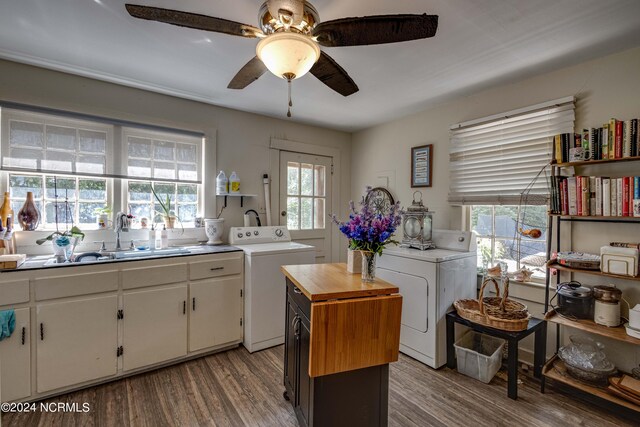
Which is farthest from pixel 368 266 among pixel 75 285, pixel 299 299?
pixel 75 285

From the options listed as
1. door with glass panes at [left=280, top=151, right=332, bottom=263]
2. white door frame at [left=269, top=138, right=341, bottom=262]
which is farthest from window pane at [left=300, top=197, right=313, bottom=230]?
white door frame at [left=269, top=138, right=341, bottom=262]

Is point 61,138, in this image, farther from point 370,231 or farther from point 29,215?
point 370,231

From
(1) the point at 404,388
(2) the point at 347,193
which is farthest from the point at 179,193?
(1) the point at 404,388

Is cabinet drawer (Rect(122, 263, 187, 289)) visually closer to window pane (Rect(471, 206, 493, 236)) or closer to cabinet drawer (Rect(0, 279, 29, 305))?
cabinet drawer (Rect(0, 279, 29, 305))

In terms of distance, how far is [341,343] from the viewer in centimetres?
134

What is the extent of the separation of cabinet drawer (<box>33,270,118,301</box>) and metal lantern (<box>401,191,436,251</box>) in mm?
2575

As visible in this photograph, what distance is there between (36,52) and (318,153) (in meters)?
2.78

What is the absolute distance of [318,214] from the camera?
13.1 ft

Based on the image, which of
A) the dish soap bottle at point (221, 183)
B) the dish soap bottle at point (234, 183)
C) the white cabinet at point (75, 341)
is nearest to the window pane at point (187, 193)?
the dish soap bottle at point (221, 183)

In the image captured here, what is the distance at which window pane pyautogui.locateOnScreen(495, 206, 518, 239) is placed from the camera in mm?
2620

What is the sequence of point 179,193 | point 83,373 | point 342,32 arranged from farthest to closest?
point 179,193 < point 83,373 < point 342,32

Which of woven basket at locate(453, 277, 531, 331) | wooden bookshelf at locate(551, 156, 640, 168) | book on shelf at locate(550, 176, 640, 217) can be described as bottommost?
woven basket at locate(453, 277, 531, 331)

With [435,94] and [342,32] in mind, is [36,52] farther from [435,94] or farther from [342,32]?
[435,94]

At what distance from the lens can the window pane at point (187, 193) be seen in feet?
9.97
